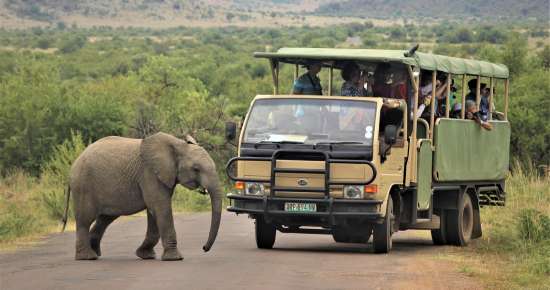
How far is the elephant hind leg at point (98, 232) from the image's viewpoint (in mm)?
16688

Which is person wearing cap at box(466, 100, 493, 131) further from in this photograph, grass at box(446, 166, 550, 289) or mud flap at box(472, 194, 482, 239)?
grass at box(446, 166, 550, 289)

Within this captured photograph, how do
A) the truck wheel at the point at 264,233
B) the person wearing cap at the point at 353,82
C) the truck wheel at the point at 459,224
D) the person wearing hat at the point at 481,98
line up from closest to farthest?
1. the truck wheel at the point at 264,233
2. the person wearing cap at the point at 353,82
3. the truck wheel at the point at 459,224
4. the person wearing hat at the point at 481,98

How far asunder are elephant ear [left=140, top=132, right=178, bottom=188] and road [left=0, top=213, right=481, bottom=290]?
1.05 metres

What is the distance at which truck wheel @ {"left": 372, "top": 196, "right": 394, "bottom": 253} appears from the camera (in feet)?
56.2

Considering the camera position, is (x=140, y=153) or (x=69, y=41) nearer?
(x=140, y=153)

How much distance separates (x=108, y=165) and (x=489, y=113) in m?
7.54

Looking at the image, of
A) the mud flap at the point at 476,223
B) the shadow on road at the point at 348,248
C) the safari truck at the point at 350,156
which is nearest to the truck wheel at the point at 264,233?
the safari truck at the point at 350,156

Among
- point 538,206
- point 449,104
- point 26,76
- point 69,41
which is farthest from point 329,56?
point 69,41

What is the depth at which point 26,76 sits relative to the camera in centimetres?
4306

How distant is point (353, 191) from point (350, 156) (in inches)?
18.2

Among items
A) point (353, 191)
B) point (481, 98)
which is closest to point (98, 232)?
point (353, 191)

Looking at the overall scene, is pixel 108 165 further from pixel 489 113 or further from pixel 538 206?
pixel 538 206

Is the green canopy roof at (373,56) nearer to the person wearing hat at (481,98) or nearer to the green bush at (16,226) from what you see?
the person wearing hat at (481,98)

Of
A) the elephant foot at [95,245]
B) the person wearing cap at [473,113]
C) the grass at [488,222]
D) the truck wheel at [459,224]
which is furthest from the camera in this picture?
the person wearing cap at [473,113]
